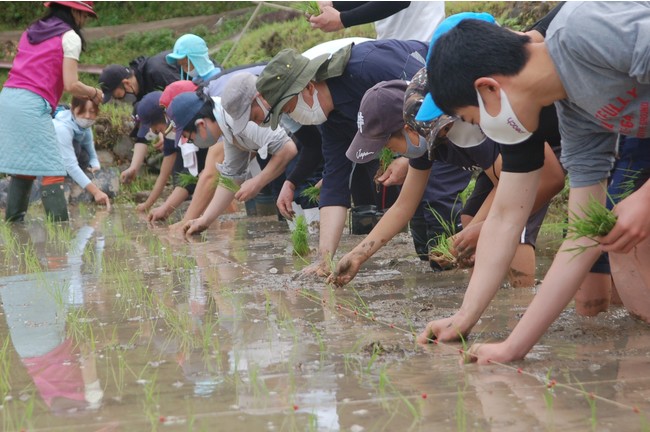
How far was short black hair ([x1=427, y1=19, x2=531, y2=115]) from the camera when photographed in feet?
8.10

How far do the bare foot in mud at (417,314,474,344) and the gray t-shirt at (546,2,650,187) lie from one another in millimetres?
753

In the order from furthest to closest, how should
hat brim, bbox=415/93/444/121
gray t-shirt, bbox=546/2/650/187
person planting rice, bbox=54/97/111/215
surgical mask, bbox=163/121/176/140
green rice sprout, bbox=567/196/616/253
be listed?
person planting rice, bbox=54/97/111/215 → surgical mask, bbox=163/121/176/140 → hat brim, bbox=415/93/444/121 → green rice sprout, bbox=567/196/616/253 → gray t-shirt, bbox=546/2/650/187

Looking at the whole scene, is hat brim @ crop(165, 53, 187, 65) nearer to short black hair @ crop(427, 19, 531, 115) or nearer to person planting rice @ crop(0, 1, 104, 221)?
person planting rice @ crop(0, 1, 104, 221)

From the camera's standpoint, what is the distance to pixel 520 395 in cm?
233

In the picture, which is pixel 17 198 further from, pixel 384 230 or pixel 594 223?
pixel 594 223

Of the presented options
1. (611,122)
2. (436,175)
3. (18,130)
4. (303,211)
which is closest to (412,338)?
(611,122)

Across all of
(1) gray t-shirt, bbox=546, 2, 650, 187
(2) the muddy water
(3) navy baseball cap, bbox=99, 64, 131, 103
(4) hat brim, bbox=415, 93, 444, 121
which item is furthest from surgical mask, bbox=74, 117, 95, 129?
(1) gray t-shirt, bbox=546, 2, 650, 187

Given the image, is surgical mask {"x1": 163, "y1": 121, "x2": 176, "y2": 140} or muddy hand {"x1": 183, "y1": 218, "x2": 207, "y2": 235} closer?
muddy hand {"x1": 183, "y1": 218, "x2": 207, "y2": 235}

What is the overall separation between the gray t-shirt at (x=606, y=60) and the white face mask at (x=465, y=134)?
1129mm

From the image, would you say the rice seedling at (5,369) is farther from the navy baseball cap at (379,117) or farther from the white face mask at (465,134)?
the white face mask at (465,134)

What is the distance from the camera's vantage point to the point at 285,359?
283 cm


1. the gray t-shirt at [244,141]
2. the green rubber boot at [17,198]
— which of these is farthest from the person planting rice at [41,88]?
the gray t-shirt at [244,141]

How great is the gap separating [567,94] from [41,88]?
6066mm

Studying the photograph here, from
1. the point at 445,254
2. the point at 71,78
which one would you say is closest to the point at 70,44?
the point at 71,78
